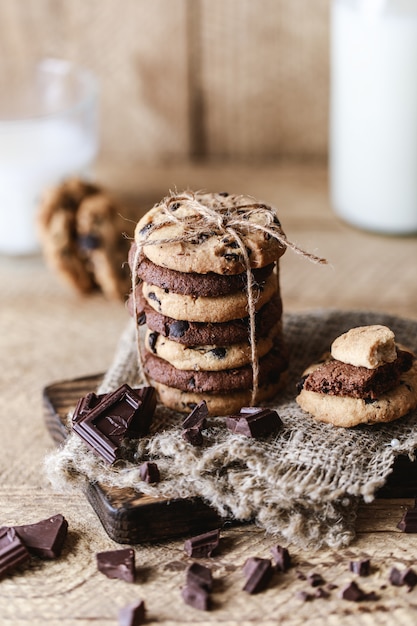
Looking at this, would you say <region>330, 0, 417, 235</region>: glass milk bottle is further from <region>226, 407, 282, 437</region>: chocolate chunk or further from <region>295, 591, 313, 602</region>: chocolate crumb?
<region>295, 591, 313, 602</region>: chocolate crumb

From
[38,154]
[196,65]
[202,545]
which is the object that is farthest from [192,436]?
[196,65]

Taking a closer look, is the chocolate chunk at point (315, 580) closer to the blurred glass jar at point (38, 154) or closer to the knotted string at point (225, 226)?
the knotted string at point (225, 226)

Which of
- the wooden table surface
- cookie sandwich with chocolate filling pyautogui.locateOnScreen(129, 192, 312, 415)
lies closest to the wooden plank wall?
the wooden table surface

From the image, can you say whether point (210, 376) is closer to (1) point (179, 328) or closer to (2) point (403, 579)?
(1) point (179, 328)

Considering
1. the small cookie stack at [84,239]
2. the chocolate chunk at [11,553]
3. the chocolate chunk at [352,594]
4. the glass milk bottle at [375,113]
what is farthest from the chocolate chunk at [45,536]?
the glass milk bottle at [375,113]

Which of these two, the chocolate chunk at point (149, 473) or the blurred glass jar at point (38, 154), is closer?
the chocolate chunk at point (149, 473)

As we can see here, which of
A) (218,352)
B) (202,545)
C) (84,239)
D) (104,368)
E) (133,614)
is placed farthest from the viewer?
(84,239)

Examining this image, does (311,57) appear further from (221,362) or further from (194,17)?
(221,362)
